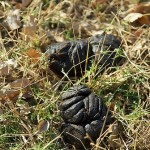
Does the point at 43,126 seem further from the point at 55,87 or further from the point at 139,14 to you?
the point at 139,14

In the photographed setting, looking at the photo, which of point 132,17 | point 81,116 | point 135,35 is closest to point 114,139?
point 81,116

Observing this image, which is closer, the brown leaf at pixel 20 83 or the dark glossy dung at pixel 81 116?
the dark glossy dung at pixel 81 116

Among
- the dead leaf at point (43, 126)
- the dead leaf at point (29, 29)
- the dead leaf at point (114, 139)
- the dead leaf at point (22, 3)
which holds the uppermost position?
the dead leaf at point (22, 3)

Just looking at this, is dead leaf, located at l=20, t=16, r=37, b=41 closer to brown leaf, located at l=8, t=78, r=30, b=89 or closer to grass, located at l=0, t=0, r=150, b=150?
grass, located at l=0, t=0, r=150, b=150

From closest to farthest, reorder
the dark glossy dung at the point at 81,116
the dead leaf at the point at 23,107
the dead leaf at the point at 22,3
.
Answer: the dark glossy dung at the point at 81,116, the dead leaf at the point at 23,107, the dead leaf at the point at 22,3

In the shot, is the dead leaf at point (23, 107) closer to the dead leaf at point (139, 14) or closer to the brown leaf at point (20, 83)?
the brown leaf at point (20, 83)

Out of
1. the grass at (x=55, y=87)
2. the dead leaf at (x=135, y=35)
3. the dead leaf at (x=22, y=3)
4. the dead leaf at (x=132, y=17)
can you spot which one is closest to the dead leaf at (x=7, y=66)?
the grass at (x=55, y=87)

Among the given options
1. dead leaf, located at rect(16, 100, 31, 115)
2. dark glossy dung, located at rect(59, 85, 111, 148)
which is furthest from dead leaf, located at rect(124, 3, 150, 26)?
dead leaf, located at rect(16, 100, 31, 115)
